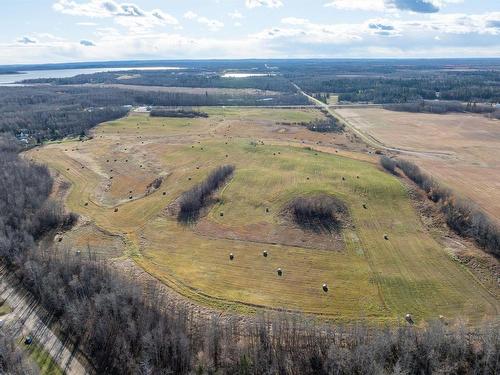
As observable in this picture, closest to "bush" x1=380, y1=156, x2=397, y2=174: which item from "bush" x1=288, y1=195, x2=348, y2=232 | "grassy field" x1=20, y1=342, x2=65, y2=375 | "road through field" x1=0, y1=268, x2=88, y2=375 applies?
"bush" x1=288, y1=195, x2=348, y2=232

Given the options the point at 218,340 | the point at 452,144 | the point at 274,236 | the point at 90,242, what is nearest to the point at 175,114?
the point at 452,144

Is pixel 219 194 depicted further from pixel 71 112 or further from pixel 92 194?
pixel 71 112

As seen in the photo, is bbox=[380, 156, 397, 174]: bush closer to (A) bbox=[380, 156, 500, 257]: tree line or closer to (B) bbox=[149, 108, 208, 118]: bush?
(A) bbox=[380, 156, 500, 257]: tree line

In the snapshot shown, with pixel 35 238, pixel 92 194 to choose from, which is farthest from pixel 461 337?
pixel 92 194

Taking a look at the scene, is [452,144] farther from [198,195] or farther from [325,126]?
[198,195]

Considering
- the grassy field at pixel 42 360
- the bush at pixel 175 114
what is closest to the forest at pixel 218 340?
the grassy field at pixel 42 360

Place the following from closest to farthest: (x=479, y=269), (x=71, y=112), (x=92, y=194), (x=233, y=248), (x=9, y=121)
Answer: (x=479, y=269)
(x=233, y=248)
(x=92, y=194)
(x=9, y=121)
(x=71, y=112)
